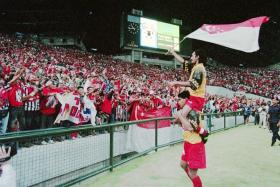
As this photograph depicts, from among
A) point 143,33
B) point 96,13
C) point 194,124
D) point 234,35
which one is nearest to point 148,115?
point 234,35

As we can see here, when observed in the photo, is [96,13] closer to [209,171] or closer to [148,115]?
[148,115]

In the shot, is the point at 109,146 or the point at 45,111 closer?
the point at 109,146

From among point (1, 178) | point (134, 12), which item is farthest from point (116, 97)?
point (134, 12)

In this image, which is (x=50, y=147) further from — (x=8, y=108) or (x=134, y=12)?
(x=134, y=12)

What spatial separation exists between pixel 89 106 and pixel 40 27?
42887mm

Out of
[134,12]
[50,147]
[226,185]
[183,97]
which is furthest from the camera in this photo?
[134,12]

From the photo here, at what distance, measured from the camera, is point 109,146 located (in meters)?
9.05

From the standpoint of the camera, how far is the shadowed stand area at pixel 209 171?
7.88 m

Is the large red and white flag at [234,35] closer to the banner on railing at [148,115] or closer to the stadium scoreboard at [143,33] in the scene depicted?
the banner on railing at [148,115]

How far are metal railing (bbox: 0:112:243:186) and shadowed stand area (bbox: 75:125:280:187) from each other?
10.6 inches

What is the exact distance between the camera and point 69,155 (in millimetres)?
7453

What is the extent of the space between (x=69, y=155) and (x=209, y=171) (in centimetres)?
351

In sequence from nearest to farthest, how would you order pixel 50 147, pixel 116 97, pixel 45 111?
1. pixel 50 147
2. pixel 45 111
3. pixel 116 97

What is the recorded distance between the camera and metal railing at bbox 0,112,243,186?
6.00m
